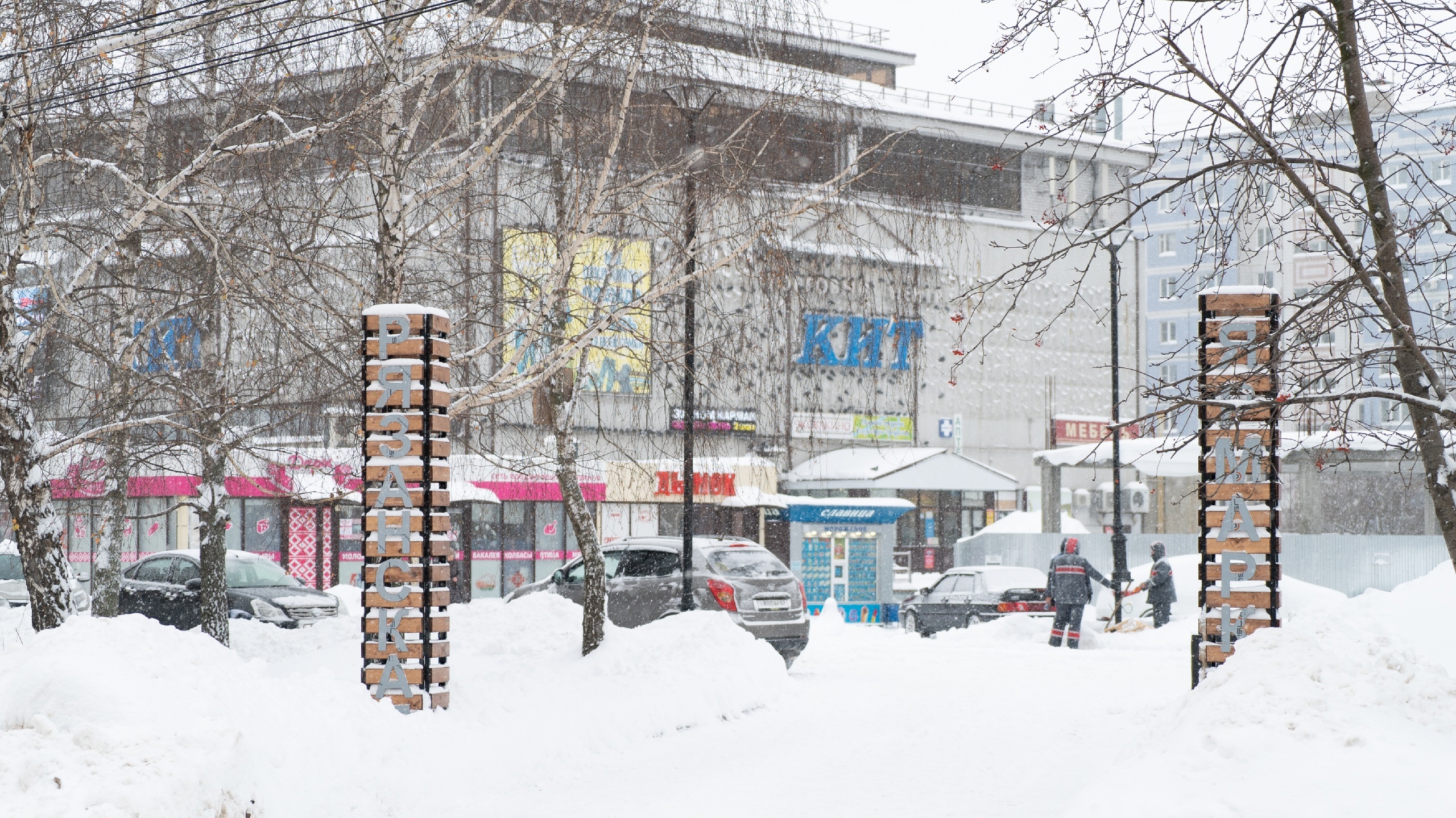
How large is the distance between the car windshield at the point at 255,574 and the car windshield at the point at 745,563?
852cm

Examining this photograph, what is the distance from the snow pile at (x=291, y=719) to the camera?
7070 millimetres

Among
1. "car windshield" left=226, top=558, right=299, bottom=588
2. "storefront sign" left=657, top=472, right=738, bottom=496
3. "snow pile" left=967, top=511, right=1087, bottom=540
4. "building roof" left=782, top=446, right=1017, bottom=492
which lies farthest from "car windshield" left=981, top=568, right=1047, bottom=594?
"snow pile" left=967, top=511, right=1087, bottom=540

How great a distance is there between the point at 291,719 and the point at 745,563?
10.1 m

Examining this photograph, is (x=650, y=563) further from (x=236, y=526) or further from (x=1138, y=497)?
(x=1138, y=497)

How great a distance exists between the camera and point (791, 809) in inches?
356

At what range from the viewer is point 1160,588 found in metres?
24.5

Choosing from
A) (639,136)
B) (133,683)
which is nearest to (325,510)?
(639,136)

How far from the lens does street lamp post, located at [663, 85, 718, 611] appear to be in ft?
49.0

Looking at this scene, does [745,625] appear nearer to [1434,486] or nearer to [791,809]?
[791,809]

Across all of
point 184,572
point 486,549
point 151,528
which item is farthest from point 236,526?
point 184,572

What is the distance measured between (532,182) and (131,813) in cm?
1013

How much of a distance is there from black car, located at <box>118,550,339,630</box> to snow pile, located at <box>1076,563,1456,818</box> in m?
16.1

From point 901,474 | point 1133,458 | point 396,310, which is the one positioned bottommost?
point 901,474

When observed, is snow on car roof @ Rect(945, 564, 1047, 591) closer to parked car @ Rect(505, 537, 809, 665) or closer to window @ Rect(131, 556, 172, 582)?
parked car @ Rect(505, 537, 809, 665)
